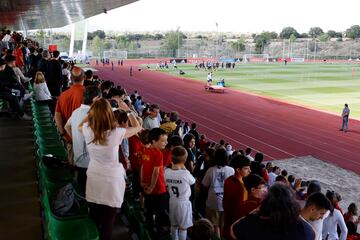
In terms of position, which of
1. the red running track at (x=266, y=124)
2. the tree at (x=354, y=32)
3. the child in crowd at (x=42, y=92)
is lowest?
the red running track at (x=266, y=124)

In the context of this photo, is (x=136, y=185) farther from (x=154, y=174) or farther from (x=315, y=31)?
(x=315, y=31)

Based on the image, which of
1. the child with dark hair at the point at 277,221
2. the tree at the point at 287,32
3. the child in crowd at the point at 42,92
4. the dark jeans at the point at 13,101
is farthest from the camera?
the tree at the point at 287,32

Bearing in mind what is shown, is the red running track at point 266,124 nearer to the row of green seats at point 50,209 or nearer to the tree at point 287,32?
the row of green seats at point 50,209

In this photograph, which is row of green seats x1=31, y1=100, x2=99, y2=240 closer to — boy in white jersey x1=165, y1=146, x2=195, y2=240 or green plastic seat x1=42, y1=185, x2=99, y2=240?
green plastic seat x1=42, y1=185, x2=99, y2=240

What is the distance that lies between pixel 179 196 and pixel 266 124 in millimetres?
20110

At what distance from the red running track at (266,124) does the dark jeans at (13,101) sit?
1114 centimetres

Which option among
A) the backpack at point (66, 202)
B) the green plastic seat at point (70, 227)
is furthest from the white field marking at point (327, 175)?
the green plastic seat at point (70, 227)

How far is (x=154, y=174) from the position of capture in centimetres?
456

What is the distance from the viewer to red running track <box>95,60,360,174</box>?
18663 millimetres

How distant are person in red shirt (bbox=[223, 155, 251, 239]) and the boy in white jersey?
0.43 metres

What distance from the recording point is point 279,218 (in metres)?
2.53

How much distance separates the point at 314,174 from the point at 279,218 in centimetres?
1331

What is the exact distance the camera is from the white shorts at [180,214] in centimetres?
469

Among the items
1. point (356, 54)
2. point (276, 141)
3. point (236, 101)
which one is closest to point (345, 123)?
point (276, 141)
